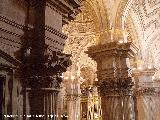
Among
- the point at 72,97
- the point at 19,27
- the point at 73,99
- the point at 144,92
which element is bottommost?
the point at 73,99

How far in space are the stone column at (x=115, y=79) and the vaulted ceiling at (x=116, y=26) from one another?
0.42 metres

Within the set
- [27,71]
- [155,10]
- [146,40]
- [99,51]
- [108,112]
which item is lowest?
[108,112]

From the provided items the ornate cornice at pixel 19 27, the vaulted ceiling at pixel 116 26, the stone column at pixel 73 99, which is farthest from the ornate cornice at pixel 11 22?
the stone column at pixel 73 99

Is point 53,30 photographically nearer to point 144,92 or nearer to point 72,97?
point 144,92

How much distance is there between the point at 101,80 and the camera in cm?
1067

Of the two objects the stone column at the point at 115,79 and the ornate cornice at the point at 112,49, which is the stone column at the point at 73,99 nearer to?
the stone column at the point at 115,79

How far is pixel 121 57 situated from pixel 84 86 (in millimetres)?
10265

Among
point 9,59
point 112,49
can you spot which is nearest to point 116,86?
point 112,49

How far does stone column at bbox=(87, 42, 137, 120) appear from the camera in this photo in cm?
1023

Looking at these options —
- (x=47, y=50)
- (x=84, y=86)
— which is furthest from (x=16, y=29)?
(x=84, y=86)

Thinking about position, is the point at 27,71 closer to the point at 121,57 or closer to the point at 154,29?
the point at 121,57

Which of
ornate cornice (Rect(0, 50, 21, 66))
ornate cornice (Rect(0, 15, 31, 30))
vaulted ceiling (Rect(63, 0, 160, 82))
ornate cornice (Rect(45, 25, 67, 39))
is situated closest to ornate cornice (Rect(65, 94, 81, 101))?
vaulted ceiling (Rect(63, 0, 160, 82))

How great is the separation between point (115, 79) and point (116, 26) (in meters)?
1.76

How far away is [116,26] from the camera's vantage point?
11.1 meters
